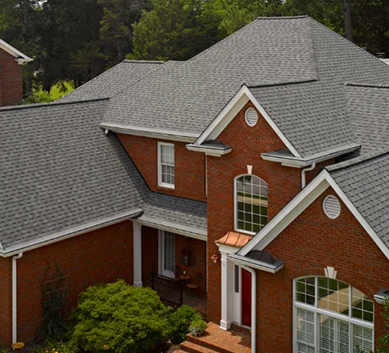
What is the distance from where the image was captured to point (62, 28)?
79.6m

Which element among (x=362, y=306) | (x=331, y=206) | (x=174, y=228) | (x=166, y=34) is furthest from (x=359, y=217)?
(x=166, y=34)

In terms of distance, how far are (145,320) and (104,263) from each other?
165 inches

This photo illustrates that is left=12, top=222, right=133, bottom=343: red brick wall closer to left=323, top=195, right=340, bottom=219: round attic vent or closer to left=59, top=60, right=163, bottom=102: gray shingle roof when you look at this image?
left=59, top=60, right=163, bottom=102: gray shingle roof

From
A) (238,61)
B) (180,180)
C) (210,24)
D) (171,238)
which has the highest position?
(210,24)

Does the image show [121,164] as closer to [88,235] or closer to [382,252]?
[88,235]

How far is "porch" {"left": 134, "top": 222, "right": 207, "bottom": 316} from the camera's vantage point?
74.6 feet

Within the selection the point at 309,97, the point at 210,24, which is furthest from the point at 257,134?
the point at 210,24

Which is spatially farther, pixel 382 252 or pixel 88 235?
pixel 88 235

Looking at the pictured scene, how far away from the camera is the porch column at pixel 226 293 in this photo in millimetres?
19781

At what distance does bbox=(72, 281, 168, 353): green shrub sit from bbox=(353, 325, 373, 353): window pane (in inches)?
248

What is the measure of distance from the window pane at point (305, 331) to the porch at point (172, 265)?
6.12 metres

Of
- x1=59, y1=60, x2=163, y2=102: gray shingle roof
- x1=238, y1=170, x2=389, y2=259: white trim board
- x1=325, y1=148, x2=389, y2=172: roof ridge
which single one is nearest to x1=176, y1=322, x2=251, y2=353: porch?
x1=238, y1=170, x2=389, y2=259: white trim board

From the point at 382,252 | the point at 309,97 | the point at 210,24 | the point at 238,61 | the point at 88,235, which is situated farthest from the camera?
the point at 210,24

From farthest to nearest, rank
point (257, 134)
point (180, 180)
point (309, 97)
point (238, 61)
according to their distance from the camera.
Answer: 1. point (238, 61)
2. point (180, 180)
3. point (309, 97)
4. point (257, 134)
